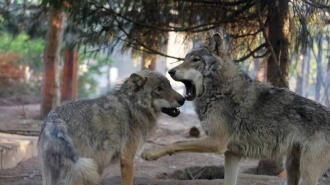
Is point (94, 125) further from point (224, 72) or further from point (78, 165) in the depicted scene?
point (224, 72)

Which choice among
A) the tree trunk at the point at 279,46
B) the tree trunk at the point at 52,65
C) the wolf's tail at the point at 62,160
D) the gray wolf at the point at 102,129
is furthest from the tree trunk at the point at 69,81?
the wolf's tail at the point at 62,160

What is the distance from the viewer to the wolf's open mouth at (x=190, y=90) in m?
5.77

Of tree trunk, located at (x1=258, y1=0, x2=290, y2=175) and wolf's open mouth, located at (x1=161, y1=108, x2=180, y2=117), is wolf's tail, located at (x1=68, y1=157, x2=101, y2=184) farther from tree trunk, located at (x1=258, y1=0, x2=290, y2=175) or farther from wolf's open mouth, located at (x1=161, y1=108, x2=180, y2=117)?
tree trunk, located at (x1=258, y1=0, x2=290, y2=175)

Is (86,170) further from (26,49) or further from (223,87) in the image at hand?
(26,49)

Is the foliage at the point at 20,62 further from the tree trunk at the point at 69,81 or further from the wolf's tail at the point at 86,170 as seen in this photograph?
the wolf's tail at the point at 86,170

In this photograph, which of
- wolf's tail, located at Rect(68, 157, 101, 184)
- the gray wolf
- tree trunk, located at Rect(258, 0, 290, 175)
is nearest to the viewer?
wolf's tail, located at Rect(68, 157, 101, 184)

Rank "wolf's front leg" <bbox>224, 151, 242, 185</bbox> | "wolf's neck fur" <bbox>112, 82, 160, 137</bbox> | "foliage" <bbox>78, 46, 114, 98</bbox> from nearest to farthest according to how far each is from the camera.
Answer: "wolf's neck fur" <bbox>112, 82, 160, 137</bbox> → "wolf's front leg" <bbox>224, 151, 242, 185</bbox> → "foliage" <bbox>78, 46, 114, 98</bbox>

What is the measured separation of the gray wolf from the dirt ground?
2.70ft

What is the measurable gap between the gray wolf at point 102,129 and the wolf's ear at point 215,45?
72 centimetres

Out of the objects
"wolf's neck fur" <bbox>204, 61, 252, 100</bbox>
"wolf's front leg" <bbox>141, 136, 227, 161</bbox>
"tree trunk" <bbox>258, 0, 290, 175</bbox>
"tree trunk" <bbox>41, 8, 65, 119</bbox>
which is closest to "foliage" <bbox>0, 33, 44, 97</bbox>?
"tree trunk" <bbox>41, 8, 65, 119</bbox>

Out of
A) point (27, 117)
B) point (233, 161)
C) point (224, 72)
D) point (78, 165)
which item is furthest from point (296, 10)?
point (27, 117)

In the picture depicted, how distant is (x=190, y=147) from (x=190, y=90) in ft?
2.61

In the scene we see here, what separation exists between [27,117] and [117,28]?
666 centimetres

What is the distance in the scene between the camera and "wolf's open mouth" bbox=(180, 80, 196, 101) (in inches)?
227
